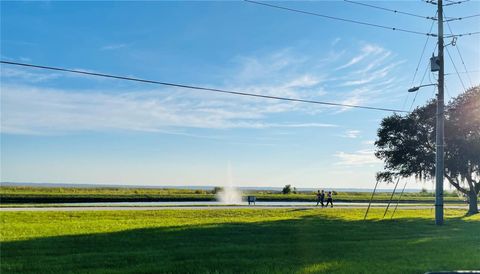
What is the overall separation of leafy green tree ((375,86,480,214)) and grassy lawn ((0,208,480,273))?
14.5m

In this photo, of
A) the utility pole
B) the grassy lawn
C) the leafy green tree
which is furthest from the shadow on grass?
the leafy green tree

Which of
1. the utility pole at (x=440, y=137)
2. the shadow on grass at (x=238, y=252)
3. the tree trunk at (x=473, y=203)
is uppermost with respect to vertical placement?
the utility pole at (x=440, y=137)

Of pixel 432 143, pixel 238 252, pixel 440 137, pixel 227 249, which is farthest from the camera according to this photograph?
pixel 432 143

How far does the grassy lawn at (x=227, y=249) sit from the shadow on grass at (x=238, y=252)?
0.07 ft

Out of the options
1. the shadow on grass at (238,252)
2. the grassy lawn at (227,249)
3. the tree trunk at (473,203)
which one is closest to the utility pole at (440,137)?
the grassy lawn at (227,249)

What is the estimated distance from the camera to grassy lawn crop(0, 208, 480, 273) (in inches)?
398

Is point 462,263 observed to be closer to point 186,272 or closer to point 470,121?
point 186,272

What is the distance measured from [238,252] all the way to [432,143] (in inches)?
1000

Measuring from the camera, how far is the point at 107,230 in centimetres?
1689

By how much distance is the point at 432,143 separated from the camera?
3350 centimetres

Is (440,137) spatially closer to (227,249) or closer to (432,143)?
(432,143)

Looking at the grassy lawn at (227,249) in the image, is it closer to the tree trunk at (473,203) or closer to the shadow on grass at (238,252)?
the shadow on grass at (238,252)

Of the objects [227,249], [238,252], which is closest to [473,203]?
[227,249]

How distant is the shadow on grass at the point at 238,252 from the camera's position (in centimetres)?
1003
